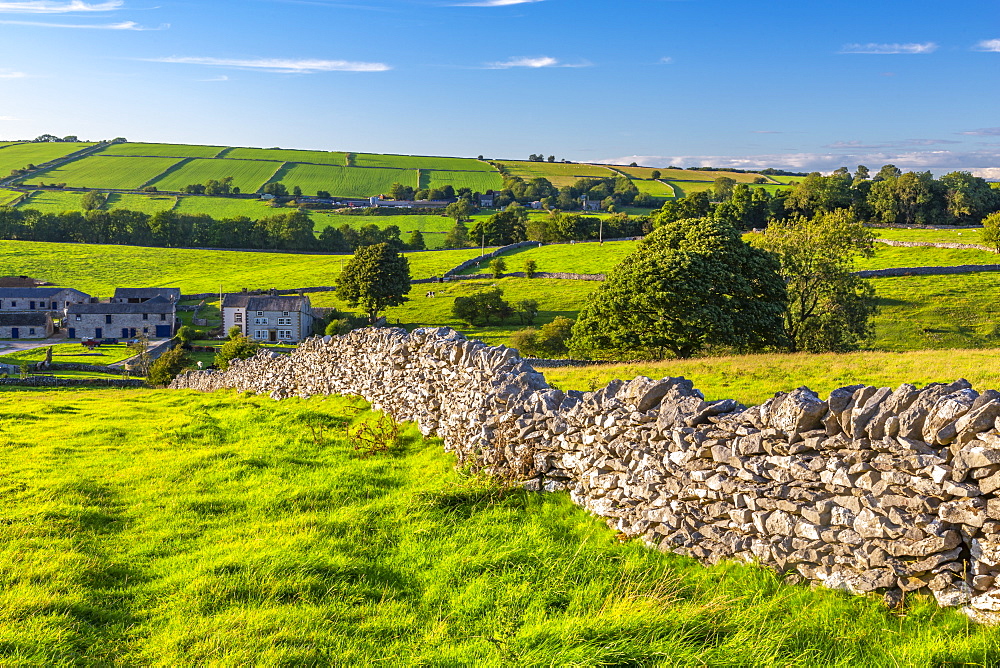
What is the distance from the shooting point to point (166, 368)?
5009 cm

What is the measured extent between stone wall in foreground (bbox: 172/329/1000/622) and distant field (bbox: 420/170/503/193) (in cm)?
17253

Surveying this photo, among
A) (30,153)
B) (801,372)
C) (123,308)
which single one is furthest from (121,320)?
(30,153)

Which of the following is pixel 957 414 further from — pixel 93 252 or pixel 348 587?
pixel 93 252

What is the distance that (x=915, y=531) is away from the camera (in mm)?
5035

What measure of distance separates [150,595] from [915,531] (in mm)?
6490

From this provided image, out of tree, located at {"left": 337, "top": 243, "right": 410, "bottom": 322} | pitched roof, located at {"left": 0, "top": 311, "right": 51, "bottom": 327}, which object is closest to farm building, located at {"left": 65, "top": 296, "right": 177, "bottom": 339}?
pitched roof, located at {"left": 0, "top": 311, "right": 51, "bottom": 327}

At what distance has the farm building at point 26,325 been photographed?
76500 millimetres

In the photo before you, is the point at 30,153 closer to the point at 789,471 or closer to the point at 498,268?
the point at 498,268

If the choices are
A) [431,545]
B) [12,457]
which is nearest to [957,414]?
[431,545]

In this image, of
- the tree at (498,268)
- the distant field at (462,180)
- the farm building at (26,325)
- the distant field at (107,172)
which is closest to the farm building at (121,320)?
the farm building at (26,325)

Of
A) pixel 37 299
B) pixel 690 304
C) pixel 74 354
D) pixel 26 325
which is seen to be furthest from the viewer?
pixel 37 299

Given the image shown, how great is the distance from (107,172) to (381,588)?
194m

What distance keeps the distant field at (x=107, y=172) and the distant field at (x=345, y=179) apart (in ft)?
107

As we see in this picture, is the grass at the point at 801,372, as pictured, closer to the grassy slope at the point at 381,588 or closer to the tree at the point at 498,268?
the grassy slope at the point at 381,588
